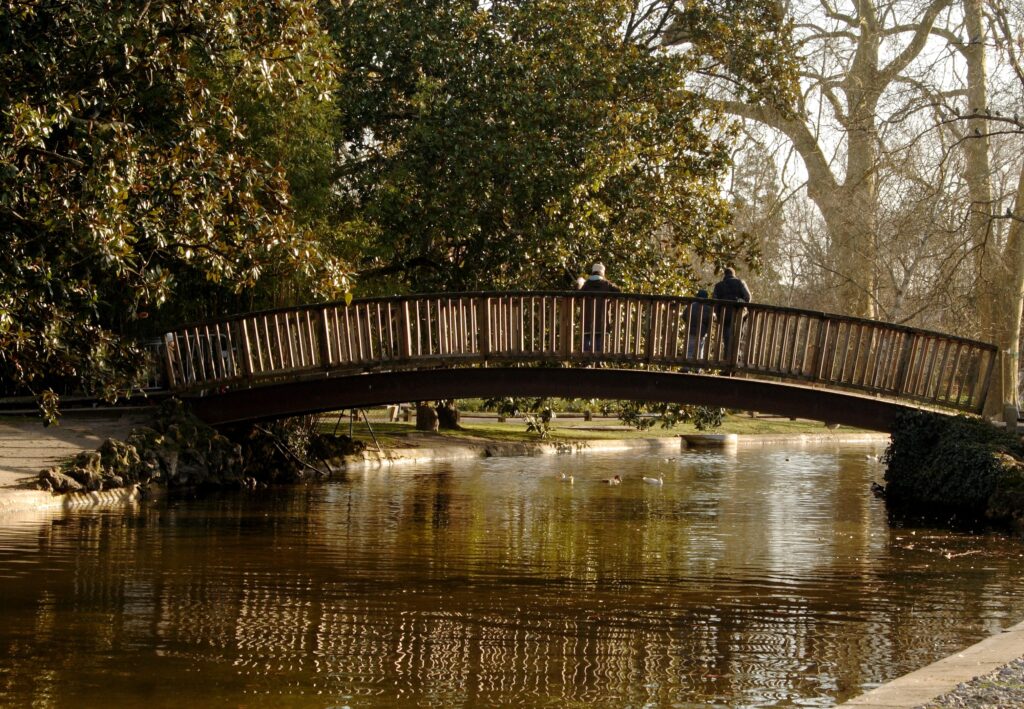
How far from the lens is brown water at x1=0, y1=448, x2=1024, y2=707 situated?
8930 mm

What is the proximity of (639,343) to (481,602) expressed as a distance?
10.4 meters

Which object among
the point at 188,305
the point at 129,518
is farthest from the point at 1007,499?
the point at 188,305

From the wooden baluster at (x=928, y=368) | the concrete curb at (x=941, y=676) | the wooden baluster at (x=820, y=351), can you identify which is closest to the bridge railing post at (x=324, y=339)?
the wooden baluster at (x=820, y=351)

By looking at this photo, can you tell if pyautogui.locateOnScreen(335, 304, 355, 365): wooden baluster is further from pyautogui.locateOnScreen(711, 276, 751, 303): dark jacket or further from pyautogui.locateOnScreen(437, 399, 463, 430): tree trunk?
pyautogui.locateOnScreen(437, 399, 463, 430): tree trunk

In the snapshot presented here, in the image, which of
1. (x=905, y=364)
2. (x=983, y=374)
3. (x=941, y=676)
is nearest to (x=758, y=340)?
(x=905, y=364)

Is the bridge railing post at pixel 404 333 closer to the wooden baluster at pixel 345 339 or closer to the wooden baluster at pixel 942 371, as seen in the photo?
the wooden baluster at pixel 345 339

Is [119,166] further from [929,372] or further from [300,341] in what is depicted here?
[929,372]

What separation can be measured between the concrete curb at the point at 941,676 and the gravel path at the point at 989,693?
7 cm

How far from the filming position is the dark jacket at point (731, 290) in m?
23.5

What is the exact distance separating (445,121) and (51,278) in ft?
42.3

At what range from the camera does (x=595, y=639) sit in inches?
411

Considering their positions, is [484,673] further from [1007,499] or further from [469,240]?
[469,240]

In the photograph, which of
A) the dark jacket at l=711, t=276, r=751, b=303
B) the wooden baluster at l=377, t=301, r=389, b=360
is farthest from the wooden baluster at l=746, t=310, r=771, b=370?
the wooden baluster at l=377, t=301, r=389, b=360

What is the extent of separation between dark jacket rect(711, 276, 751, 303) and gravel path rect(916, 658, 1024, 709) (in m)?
16.0
